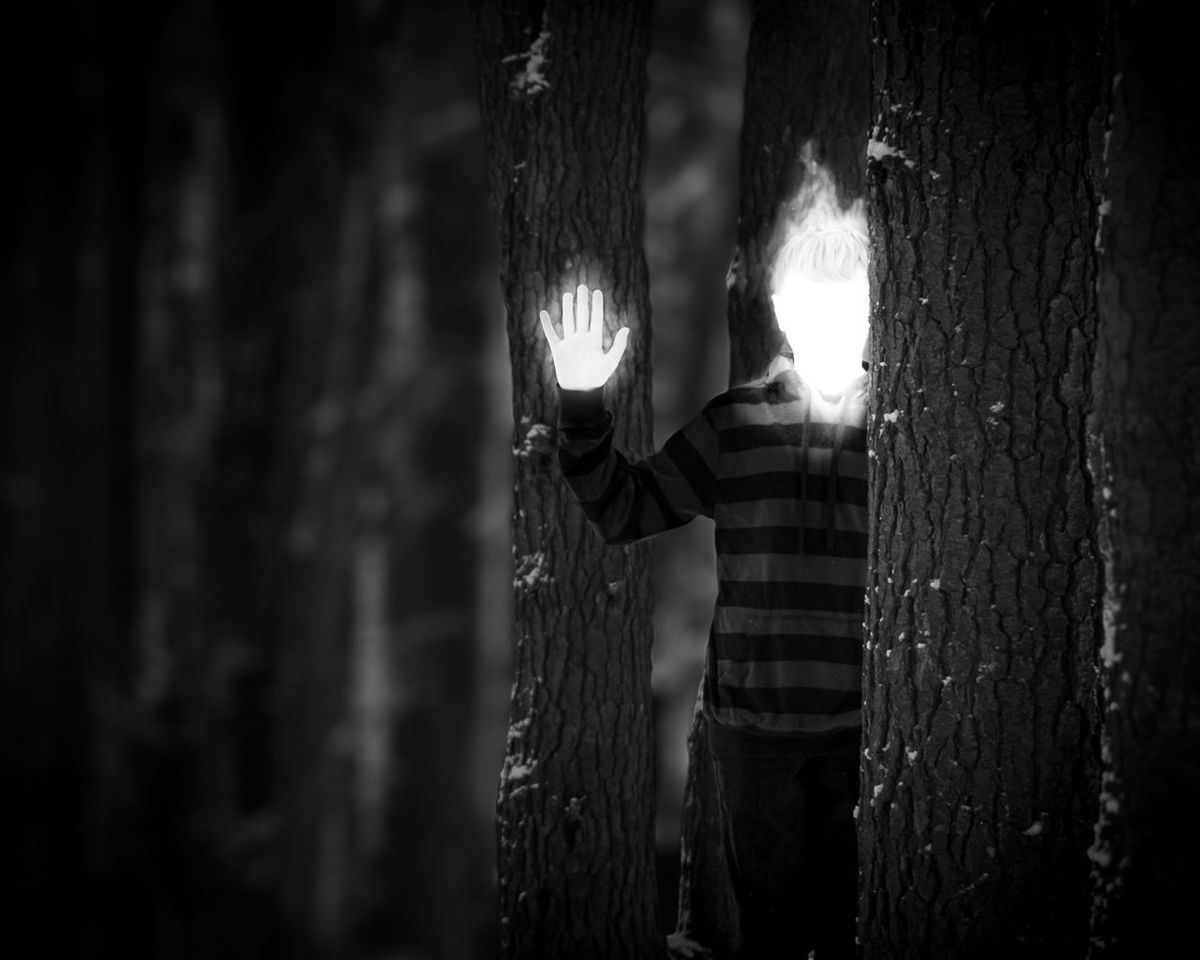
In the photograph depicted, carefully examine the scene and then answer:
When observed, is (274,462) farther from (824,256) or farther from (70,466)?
(824,256)

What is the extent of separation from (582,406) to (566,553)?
0.81 m

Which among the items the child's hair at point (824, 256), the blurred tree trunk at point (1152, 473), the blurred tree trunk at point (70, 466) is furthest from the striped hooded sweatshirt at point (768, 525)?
the blurred tree trunk at point (70, 466)

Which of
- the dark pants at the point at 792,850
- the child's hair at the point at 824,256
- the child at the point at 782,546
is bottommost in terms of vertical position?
the dark pants at the point at 792,850

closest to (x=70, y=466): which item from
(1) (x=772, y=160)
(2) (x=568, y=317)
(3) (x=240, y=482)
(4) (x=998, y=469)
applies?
(3) (x=240, y=482)

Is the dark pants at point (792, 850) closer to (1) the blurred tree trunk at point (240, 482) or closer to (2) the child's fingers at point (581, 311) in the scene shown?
(2) the child's fingers at point (581, 311)

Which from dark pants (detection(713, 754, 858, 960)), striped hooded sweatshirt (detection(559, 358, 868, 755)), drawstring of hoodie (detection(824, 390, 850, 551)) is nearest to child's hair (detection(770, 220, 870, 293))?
striped hooded sweatshirt (detection(559, 358, 868, 755))

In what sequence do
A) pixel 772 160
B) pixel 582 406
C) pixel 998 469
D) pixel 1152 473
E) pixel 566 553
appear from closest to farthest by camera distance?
pixel 1152 473 < pixel 998 469 < pixel 582 406 < pixel 566 553 < pixel 772 160

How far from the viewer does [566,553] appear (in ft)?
11.3

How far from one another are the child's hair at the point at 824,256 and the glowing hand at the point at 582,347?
1.95 feet

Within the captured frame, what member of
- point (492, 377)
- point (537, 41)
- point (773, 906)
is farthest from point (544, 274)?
point (492, 377)

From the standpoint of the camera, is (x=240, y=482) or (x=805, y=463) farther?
(x=240, y=482)

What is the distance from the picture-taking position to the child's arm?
2.81 metres

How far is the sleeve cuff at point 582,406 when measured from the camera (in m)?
2.79

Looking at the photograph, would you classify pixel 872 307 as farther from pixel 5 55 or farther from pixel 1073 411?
pixel 5 55
